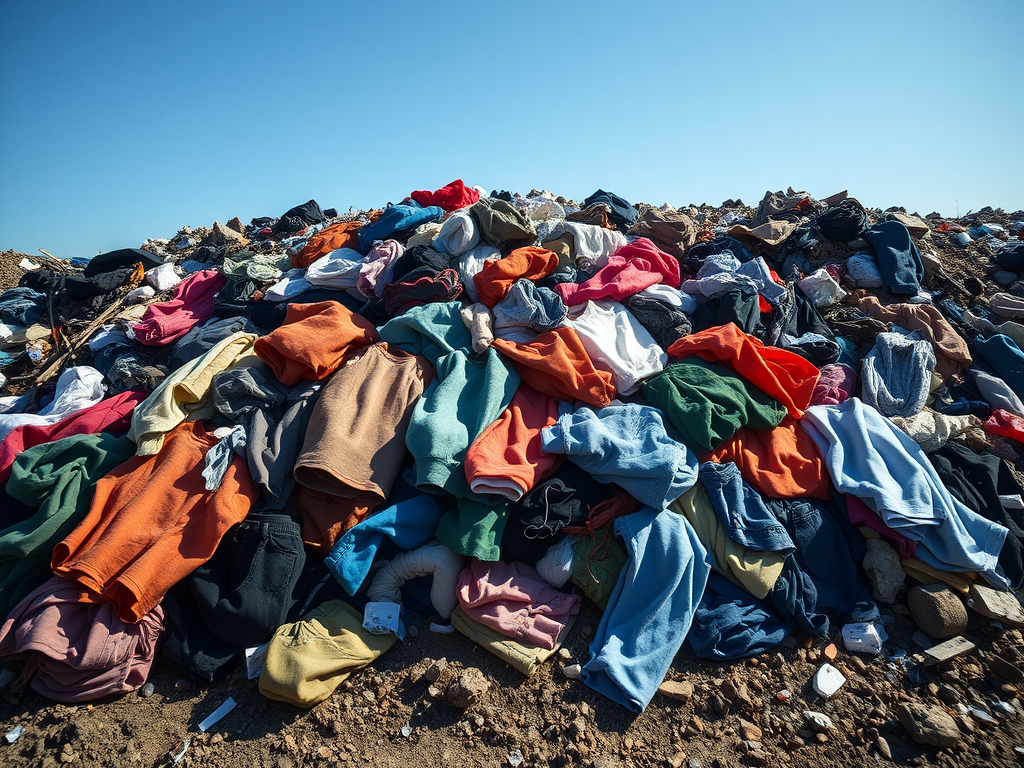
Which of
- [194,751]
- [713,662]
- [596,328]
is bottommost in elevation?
[194,751]

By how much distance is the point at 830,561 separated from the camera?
2.92 metres

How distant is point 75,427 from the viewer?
133 inches

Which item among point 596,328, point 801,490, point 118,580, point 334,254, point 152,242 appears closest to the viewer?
point 118,580

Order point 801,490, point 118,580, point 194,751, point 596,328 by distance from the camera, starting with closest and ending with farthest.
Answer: point 194,751 < point 118,580 < point 801,490 < point 596,328

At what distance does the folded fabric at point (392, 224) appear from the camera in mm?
4902

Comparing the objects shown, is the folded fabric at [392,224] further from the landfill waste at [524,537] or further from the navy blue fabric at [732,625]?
the navy blue fabric at [732,625]

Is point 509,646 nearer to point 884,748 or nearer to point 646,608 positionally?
point 646,608

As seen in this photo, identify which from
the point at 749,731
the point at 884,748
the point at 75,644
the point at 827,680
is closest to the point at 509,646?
the point at 749,731

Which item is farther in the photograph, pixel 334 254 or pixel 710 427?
pixel 334 254

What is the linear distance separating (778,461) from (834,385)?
101cm

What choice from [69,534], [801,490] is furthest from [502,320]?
[69,534]

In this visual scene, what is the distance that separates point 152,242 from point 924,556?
952 centimetres

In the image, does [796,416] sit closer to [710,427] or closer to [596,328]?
[710,427]

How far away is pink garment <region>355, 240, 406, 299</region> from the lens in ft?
13.9
